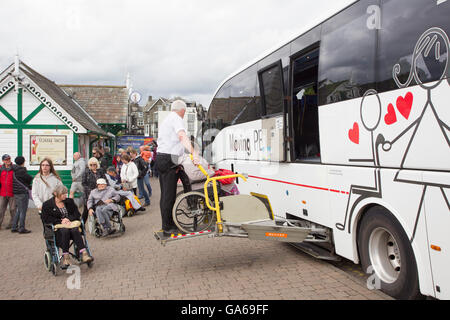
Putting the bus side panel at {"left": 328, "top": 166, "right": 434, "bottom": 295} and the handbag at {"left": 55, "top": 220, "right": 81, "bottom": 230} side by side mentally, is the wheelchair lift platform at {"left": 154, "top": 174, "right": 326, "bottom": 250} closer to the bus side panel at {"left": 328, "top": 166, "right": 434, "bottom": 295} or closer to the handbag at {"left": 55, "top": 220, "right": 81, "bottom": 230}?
the bus side panel at {"left": 328, "top": 166, "right": 434, "bottom": 295}

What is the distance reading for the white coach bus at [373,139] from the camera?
3.48 meters

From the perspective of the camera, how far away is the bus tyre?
3.84 meters

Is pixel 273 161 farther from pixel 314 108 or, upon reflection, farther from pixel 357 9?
pixel 357 9

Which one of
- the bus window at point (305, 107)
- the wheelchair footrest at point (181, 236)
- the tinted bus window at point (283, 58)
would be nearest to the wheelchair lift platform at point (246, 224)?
the wheelchair footrest at point (181, 236)

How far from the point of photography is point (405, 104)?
12.5ft

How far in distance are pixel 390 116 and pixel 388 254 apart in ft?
5.21

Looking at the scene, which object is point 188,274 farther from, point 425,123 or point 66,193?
point 425,123

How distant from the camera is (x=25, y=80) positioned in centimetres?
1297

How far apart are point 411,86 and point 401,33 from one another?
609 mm

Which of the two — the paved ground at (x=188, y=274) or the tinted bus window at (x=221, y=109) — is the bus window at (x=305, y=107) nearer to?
the paved ground at (x=188, y=274)

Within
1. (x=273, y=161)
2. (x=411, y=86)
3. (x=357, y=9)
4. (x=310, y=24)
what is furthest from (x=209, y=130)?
(x=411, y=86)

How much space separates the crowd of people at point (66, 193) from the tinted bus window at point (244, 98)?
3.49 m

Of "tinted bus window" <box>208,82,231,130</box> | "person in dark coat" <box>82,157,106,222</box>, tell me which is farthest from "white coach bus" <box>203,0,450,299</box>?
"person in dark coat" <box>82,157,106,222</box>

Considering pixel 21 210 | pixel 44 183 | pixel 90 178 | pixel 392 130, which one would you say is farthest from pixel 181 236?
pixel 21 210
